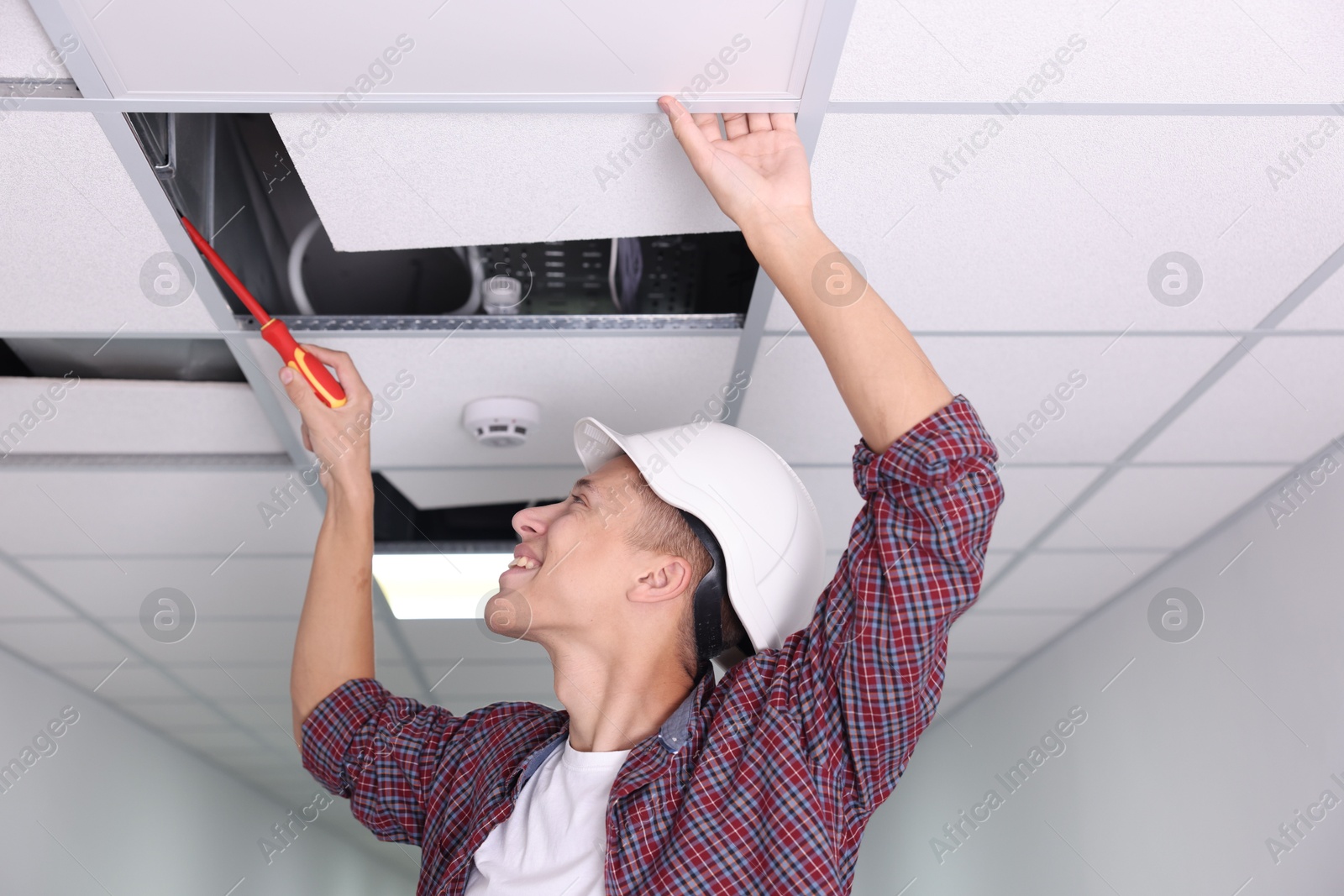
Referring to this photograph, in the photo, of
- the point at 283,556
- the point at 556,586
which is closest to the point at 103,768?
the point at 283,556

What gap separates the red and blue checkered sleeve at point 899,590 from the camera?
1093mm

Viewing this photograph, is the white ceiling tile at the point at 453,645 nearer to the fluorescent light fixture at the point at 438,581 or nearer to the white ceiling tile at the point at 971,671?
the fluorescent light fixture at the point at 438,581

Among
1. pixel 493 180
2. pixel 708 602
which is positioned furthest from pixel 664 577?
pixel 493 180

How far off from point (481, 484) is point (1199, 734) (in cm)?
202

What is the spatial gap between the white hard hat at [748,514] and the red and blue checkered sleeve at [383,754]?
445 millimetres

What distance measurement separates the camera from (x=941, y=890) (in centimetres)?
407

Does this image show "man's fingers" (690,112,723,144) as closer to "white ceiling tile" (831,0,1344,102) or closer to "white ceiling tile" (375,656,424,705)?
"white ceiling tile" (831,0,1344,102)

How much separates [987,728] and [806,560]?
2895 millimetres

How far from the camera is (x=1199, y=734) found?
2695 millimetres

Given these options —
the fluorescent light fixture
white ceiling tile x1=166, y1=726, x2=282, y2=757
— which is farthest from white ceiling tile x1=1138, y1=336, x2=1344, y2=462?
white ceiling tile x1=166, y1=726, x2=282, y2=757

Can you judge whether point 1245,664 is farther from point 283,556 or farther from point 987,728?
point 283,556

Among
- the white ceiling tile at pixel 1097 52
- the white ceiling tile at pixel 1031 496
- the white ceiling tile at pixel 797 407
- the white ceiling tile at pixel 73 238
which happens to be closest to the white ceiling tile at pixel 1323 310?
the white ceiling tile at pixel 1097 52

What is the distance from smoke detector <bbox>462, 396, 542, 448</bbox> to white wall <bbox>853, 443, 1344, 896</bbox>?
1834 millimetres

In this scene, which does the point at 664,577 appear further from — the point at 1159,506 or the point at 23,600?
the point at 23,600
